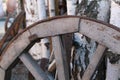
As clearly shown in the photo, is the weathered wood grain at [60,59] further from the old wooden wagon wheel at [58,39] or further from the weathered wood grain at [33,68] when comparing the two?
the weathered wood grain at [33,68]

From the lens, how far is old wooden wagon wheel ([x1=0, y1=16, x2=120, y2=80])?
142 cm

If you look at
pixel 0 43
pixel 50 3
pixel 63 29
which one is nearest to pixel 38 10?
pixel 50 3

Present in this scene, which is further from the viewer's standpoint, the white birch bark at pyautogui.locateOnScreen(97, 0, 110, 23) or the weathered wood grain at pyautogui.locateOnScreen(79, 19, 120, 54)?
the white birch bark at pyautogui.locateOnScreen(97, 0, 110, 23)

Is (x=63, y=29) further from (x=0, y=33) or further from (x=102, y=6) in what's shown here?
(x=0, y=33)

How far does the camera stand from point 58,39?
5.24 ft

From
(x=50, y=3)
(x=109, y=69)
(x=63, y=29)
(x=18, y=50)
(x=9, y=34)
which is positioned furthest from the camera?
(x=9, y=34)

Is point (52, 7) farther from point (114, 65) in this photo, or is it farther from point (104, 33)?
point (104, 33)

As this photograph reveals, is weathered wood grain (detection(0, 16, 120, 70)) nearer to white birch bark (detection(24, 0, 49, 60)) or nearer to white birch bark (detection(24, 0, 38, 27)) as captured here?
white birch bark (detection(24, 0, 49, 60))

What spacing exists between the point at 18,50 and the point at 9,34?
6.75 ft

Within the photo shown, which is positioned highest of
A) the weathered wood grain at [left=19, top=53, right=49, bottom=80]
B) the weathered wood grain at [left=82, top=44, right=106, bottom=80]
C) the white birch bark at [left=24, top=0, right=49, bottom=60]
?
the weathered wood grain at [left=82, top=44, right=106, bottom=80]

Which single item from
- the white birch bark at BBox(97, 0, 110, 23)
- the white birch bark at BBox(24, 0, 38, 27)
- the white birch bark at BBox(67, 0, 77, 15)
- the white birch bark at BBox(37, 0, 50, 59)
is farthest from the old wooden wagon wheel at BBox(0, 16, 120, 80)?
the white birch bark at BBox(24, 0, 38, 27)

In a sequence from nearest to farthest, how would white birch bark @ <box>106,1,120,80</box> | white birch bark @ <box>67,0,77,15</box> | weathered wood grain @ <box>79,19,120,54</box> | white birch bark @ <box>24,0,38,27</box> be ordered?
weathered wood grain @ <box>79,19,120,54</box> → white birch bark @ <box>106,1,120,80</box> → white birch bark @ <box>67,0,77,15</box> → white birch bark @ <box>24,0,38,27</box>

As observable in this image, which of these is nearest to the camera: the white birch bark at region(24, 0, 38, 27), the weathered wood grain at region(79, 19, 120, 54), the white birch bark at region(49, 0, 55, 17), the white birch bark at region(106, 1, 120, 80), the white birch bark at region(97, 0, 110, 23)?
the weathered wood grain at region(79, 19, 120, 54)

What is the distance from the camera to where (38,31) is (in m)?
1.62
